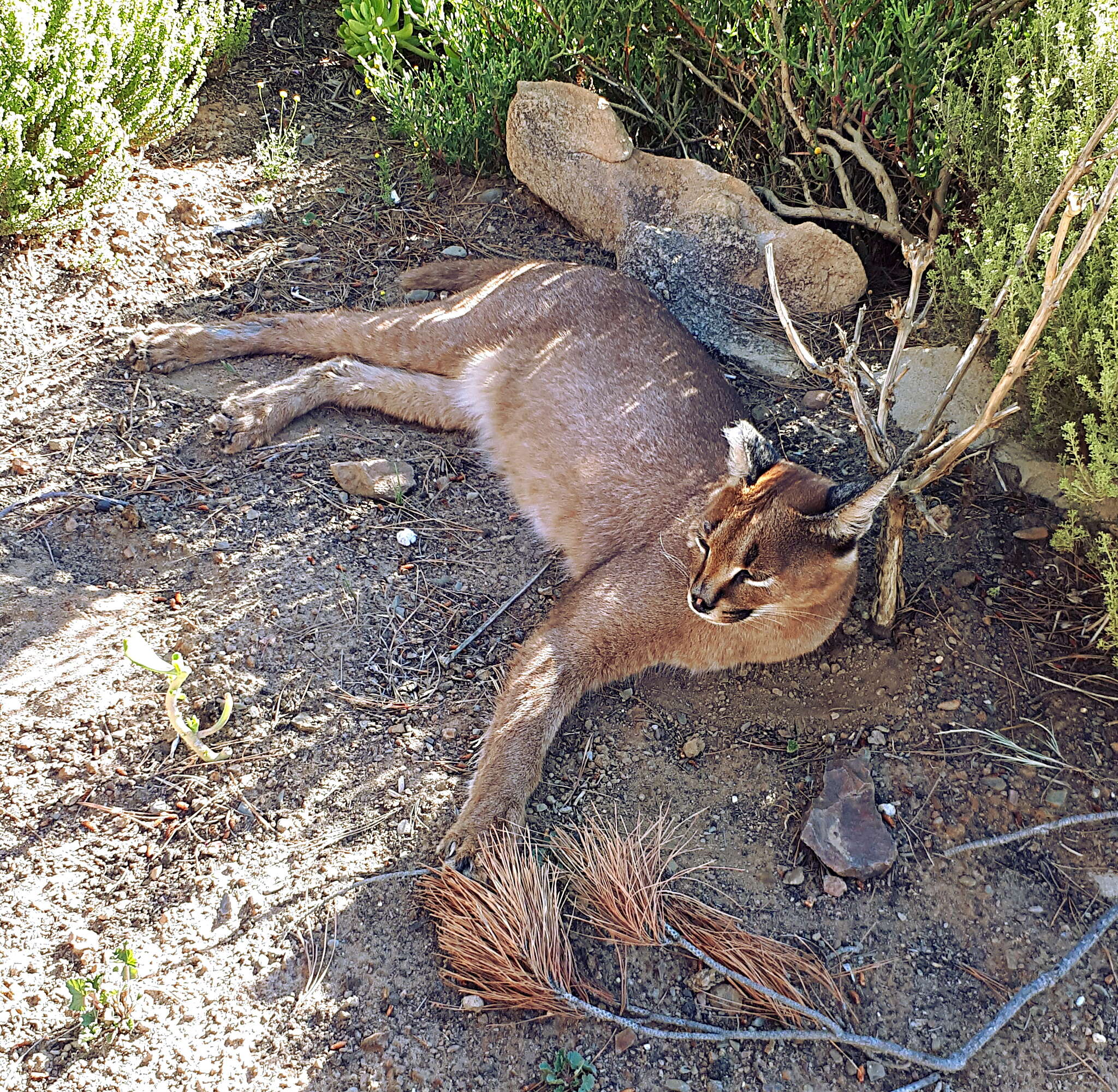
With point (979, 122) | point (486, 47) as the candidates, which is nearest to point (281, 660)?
point (979, 122)

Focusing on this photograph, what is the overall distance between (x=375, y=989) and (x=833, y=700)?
1.83m

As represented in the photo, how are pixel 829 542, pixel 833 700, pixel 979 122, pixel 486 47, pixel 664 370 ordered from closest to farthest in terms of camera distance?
pixel 829 542
pixel 833 700
pixel 979 122
pixel 664 370
pixel 486 47

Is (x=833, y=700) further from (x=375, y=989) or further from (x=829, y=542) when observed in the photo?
(x=375, y=989)

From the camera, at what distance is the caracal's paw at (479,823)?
2.98 m

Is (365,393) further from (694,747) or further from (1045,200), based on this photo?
(1045,200)

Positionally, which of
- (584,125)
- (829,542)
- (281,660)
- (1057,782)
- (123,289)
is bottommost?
(1057,782)

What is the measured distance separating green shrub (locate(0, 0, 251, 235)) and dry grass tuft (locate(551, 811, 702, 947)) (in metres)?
3.56

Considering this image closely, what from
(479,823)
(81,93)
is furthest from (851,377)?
(81,93)

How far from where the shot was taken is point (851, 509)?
3.08 meters

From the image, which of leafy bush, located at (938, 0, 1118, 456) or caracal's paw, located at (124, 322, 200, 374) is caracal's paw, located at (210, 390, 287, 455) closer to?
caracal's paw, located at (124, 322, 200, 374)

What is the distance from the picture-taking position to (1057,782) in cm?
311

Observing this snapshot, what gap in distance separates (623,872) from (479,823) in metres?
0.50

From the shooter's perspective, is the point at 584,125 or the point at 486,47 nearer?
the point at 584,125

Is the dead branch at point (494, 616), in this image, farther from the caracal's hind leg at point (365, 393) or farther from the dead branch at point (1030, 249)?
the dead branch at point (1030, 249)
